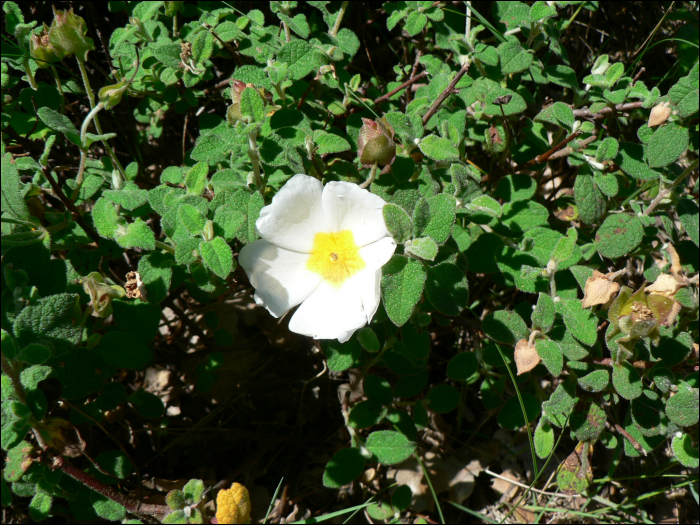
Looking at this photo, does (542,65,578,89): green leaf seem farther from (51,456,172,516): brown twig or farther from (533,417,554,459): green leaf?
(51,456,172,516): brown twig

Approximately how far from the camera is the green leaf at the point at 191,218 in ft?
5.99

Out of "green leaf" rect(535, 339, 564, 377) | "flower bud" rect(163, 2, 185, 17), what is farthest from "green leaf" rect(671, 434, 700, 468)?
"flower bud" rect(163, 2, 185, 17)

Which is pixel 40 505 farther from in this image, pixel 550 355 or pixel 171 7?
pixel 171 7

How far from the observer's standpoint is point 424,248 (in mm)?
1634

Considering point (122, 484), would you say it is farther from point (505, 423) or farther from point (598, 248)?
point (598, 248)

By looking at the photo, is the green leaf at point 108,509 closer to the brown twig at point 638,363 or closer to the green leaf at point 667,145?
the brown twig at point 638,363

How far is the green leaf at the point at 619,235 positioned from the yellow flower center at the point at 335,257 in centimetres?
111

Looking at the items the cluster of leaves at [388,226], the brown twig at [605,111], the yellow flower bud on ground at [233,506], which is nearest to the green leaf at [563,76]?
the cluster of leaves at [388,226]


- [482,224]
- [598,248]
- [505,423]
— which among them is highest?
[598,248]

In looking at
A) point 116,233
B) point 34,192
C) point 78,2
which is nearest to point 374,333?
point 116,233

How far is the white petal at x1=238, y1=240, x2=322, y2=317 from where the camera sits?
6.11ft

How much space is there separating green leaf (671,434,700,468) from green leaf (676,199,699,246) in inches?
32.6

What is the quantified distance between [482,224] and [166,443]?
191cm

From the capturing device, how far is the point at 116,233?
6.33 ft
